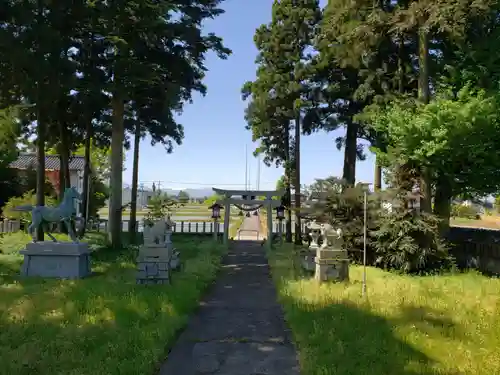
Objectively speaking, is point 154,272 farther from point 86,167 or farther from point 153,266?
point 86,167

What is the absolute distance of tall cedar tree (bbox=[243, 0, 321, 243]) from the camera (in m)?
21.4

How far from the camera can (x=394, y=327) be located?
286 inches

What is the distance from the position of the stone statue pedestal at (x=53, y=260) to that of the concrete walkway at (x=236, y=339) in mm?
3785

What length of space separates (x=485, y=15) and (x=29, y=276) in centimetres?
1476

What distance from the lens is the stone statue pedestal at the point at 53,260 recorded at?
12406 millimetres

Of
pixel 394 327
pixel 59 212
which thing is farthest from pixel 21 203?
pixel 394 327

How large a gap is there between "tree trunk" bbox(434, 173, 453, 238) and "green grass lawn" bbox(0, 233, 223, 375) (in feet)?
28.2

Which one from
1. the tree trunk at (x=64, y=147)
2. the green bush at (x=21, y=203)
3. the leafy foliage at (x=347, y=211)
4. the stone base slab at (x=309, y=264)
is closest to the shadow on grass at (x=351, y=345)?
the stone base slab at (x=309, y=264)

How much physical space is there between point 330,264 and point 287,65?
42.2 ft

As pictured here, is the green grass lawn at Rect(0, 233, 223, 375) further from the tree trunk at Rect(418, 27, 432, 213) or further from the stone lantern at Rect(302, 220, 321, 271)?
the tree trunk at Rect(418, 27, 432, 213)

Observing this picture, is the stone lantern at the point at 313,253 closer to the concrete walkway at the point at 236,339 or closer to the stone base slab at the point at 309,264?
the stone base slab at the point at 309,264

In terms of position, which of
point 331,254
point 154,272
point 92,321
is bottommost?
point 92,321

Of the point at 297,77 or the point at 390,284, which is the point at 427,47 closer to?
the point at 297,77

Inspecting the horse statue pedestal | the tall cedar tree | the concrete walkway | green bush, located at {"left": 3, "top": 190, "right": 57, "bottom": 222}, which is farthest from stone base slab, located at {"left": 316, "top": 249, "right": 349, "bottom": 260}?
green bush, located at {"left": 3, "top": 190, "right": 57, "bottom": 222}
